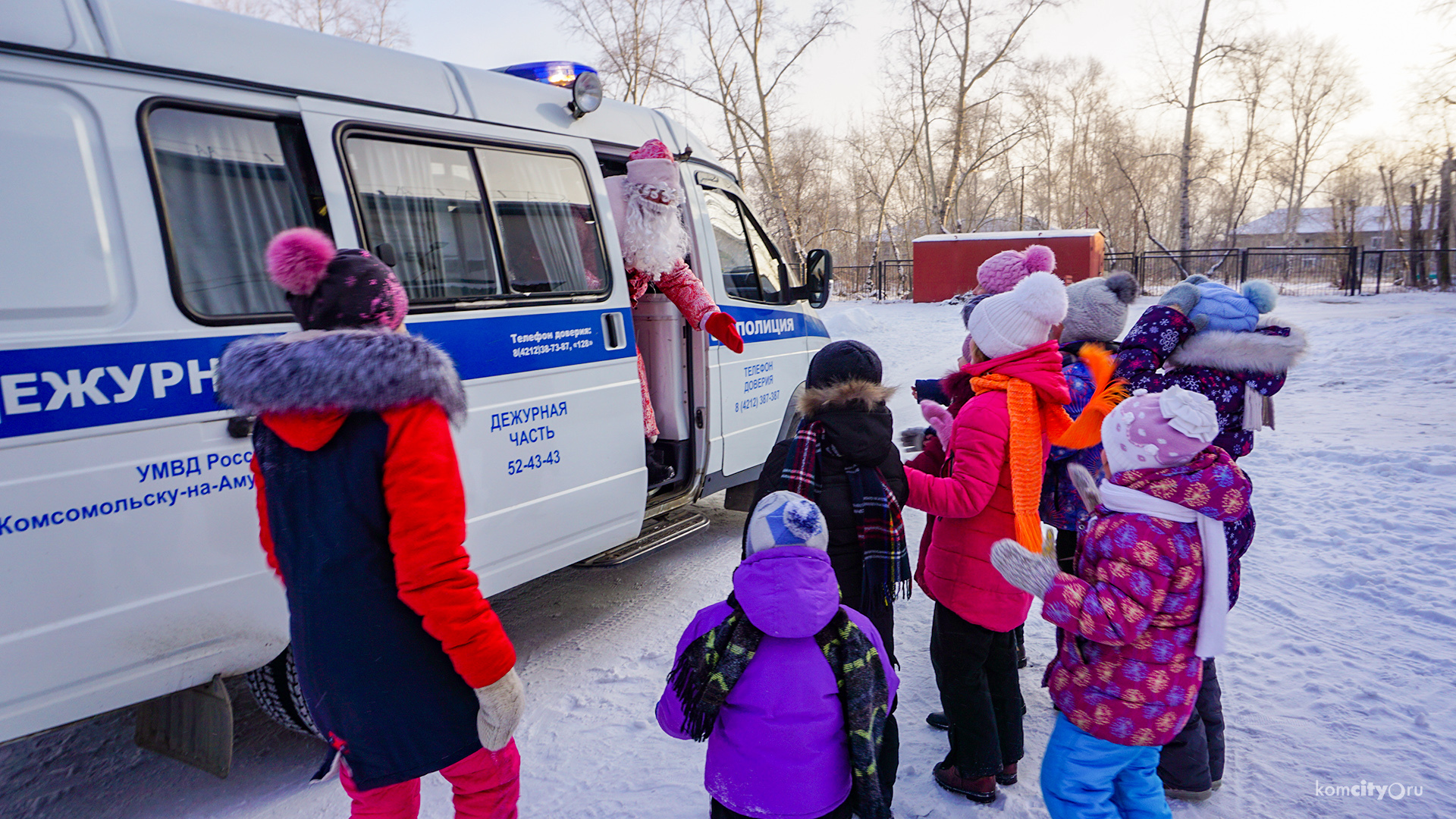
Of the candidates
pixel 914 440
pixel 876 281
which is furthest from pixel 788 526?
pixel 876 281

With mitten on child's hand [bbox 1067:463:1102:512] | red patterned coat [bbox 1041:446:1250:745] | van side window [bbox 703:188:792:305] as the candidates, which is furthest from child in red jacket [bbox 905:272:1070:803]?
van side window [bbox 703:188:792:305]

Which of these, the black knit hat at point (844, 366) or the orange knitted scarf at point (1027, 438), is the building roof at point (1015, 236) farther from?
the black knit hat at point (844, 366)

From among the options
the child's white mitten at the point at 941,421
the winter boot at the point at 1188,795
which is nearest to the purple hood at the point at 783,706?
the child's white mitten at the point at 941,421

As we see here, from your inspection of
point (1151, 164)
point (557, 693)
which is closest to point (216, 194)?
point (557, 693)

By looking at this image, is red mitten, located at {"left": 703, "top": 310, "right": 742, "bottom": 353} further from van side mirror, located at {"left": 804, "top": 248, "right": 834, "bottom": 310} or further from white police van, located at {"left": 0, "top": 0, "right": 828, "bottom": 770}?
van side mirror, located at {"left": 804, "top": 248, "right": 834, "bottom": 310}

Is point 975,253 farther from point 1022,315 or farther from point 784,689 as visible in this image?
point 784,689

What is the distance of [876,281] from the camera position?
29969 millimetres

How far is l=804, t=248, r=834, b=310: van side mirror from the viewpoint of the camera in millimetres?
5434

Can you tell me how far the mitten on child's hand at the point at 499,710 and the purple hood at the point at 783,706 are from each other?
36 cm

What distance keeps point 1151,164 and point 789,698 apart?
5163 centimetres

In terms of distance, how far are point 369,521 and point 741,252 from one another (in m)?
3.80

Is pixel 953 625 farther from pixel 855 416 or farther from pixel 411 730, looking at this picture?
pixel 411 730

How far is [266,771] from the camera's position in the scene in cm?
297

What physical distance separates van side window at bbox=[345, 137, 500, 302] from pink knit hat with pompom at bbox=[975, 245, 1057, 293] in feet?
7.77
